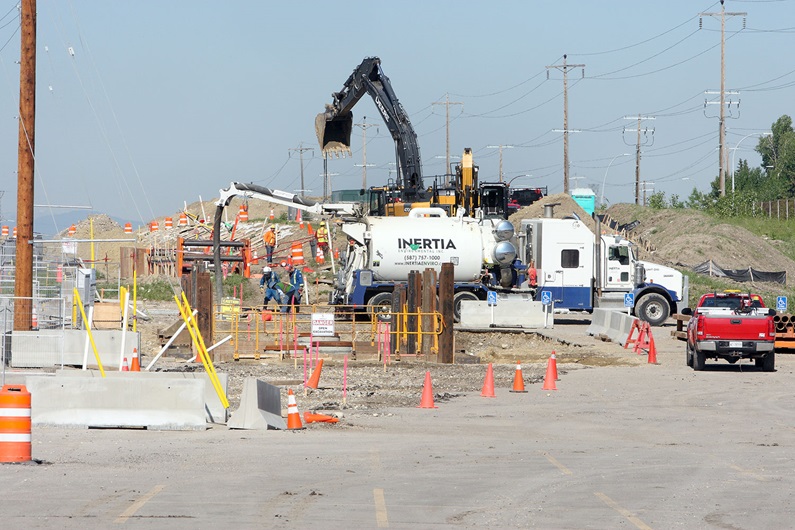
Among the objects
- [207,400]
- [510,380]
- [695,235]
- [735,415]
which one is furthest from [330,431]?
[695,235]

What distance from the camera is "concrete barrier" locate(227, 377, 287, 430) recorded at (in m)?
16.5

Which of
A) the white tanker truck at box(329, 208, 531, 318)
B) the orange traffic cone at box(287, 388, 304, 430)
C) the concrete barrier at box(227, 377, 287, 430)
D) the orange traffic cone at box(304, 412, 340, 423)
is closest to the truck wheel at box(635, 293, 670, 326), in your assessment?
the white tanker truck at box(329, 208, 531, 318)

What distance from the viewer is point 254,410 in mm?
16562

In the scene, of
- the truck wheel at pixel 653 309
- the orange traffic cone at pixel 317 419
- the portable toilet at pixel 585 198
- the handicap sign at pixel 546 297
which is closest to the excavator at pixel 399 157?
the handicap sign at pixel 546 297

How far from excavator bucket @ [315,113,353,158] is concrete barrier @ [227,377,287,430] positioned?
28626 mm

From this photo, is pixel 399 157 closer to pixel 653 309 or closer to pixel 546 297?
pixel 546 297

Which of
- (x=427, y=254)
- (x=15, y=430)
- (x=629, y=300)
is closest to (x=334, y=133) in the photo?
(x=427, y=254)

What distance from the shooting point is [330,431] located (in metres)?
16.8

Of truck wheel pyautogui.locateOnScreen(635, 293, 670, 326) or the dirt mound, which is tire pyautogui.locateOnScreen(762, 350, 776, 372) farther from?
the dirt mound

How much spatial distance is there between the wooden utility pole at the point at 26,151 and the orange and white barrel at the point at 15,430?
14.8 meters

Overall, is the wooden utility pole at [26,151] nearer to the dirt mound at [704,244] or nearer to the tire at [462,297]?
the tire at [462,297]

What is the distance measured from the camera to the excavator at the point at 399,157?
149ft

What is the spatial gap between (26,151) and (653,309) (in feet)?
75.2

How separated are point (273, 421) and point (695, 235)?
59990mm
